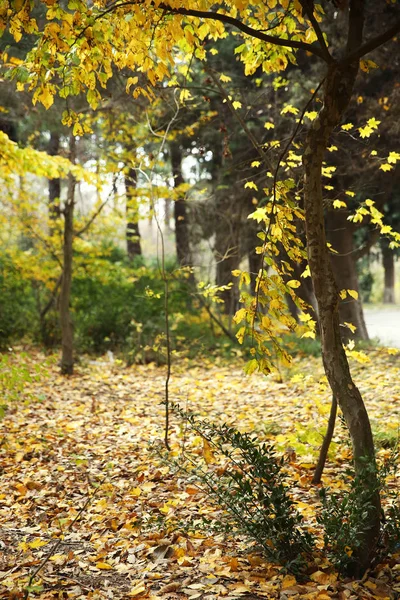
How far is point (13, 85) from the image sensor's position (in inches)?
353

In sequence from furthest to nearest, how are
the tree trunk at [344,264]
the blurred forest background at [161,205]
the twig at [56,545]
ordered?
the tree trunk at [344,264] → the blurred forest background at [161,205] → the twig at [56,545]

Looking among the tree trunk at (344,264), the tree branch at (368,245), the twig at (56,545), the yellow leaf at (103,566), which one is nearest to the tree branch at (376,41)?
the twig at (56,545)

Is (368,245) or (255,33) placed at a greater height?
(255,33)

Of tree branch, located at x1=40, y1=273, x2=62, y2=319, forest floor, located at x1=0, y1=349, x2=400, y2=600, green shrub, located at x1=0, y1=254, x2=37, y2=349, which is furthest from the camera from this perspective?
green shrub, located at x1=0, y1=254, x2=37, y2=349

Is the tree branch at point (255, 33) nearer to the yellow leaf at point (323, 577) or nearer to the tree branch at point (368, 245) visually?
the yellow leaf at point (323, 577)

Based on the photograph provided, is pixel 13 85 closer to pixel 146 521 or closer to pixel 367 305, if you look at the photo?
pixel 146 521

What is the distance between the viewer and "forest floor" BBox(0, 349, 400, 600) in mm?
2938

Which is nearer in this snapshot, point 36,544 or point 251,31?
point 251,31

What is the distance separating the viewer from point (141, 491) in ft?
14.2

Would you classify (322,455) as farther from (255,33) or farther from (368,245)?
(368,245)

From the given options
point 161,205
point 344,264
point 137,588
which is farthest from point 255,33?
point 344,264

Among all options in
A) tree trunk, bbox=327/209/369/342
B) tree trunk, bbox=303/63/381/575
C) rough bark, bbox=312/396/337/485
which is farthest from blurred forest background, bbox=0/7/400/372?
tree trunk, bbox=303/63/381/575

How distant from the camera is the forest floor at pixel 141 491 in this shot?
294cm

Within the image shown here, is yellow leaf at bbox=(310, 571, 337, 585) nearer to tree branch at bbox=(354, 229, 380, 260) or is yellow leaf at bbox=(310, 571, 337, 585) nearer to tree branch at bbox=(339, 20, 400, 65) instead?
tree branch at bbox=(339, 20, 400, 65)
